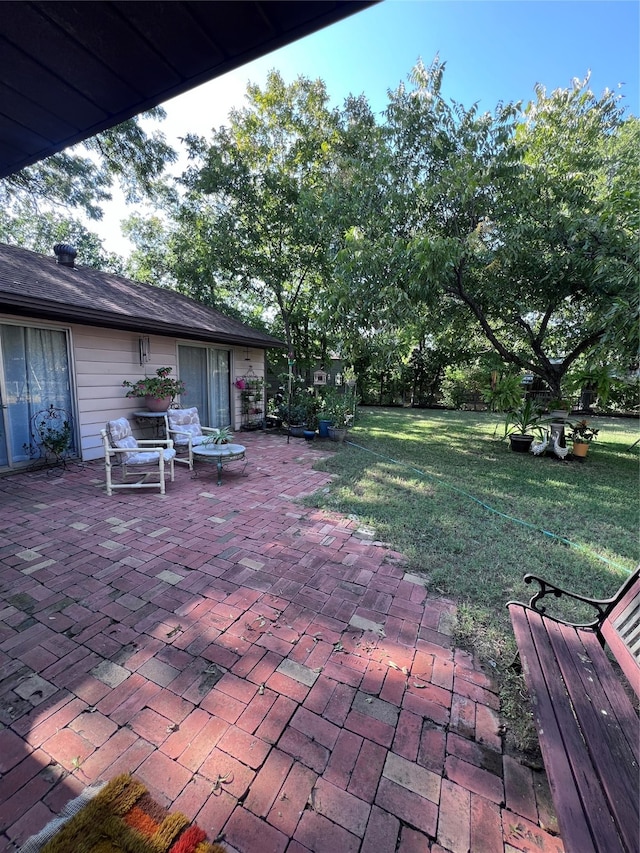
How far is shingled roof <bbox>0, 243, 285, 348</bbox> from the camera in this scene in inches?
185

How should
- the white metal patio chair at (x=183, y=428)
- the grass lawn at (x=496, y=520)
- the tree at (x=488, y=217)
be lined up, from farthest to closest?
the white metal patio chair at (x=183, y=428) → the tree at (x=488, y=217) → the grass lawn at (x=496, y=520)

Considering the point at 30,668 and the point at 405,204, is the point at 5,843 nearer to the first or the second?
the point at 30,668

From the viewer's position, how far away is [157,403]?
6473 millimetres

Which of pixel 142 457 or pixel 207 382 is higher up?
pixel 207 382

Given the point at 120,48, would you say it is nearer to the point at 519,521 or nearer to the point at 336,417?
the point at 519,521

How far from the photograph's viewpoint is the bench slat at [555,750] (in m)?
0.95

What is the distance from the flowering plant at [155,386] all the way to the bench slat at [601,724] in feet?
20.8

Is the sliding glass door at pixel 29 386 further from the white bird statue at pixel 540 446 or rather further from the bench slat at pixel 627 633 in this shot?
the white bird statue at pixel 540 446

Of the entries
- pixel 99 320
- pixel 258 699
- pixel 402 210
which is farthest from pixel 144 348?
pixel 258 699

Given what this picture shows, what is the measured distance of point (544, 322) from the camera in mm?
8008

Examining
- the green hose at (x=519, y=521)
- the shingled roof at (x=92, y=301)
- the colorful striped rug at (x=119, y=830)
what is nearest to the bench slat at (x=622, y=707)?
the colorful striped rug at (x=119, y=830)

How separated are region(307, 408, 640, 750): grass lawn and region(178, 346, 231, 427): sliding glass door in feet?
11.0

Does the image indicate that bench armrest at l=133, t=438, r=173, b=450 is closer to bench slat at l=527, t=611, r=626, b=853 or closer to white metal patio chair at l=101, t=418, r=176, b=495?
white metal patio chair at l=101, t=418, r=176, b=495

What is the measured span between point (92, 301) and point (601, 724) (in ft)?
22.5
